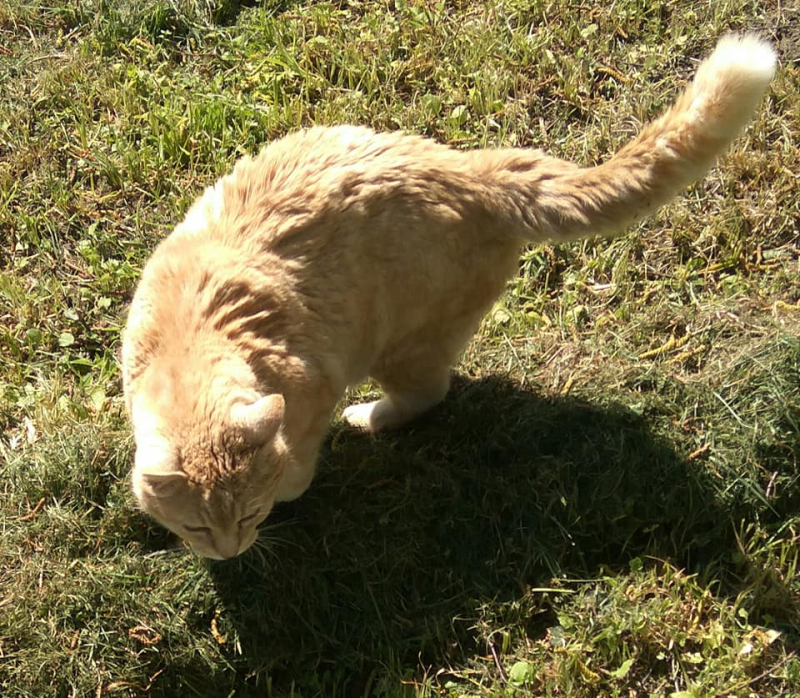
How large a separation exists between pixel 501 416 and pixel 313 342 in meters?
1.19

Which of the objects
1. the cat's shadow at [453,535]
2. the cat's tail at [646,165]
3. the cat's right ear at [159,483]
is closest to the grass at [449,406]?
the cat's shadow at [453,535]

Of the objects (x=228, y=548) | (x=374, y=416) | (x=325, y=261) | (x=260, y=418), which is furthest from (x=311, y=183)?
(x=228, y=548)

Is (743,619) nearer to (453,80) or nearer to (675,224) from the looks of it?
(675,224)

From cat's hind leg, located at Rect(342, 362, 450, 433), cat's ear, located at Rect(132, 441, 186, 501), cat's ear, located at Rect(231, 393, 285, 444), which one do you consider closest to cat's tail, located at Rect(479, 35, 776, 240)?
cat's hind leg, located at Rect(342, 362, 450, 433)

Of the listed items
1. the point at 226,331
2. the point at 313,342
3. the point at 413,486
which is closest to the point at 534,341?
the point at 413,486

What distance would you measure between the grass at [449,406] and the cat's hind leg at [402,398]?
108mm

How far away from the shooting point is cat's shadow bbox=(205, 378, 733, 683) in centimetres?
402

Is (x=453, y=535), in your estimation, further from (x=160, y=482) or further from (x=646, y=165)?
(x=646, y=165)

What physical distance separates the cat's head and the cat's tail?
4.89 feet

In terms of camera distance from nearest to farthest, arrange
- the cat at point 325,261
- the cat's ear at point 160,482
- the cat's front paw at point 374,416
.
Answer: the cat's ear at point 160,482
the cat at point 325,261
the cat's front paw at point 374,416

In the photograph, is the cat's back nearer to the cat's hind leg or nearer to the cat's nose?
the cat's hind leg

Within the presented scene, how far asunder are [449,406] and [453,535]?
74 centimetres

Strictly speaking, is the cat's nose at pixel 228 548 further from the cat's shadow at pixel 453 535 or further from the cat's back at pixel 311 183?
the cat's back at pixel 311 183

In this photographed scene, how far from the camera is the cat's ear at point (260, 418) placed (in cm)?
329
